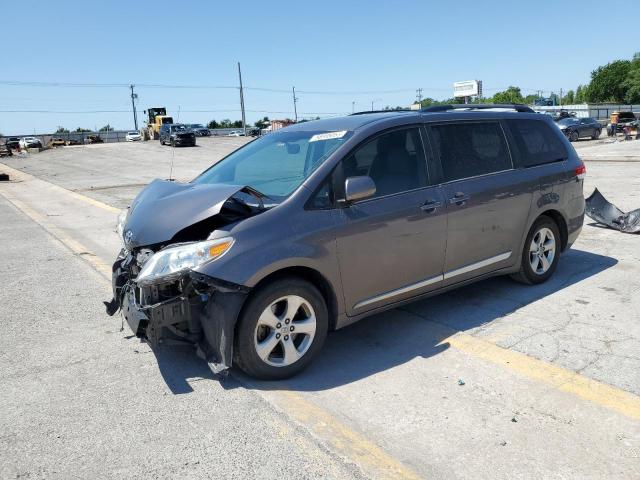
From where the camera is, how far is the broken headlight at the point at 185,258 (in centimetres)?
330

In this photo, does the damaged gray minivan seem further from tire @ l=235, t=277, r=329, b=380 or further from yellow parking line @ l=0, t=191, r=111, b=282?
yellow parking line @ l=0, t=191, r=111, b=282

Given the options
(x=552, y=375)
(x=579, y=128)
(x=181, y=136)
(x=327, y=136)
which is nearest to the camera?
(x=552, y=375)

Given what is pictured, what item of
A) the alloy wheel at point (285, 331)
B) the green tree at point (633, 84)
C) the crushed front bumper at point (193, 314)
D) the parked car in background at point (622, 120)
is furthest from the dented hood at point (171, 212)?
the green tree at point (633, 84)

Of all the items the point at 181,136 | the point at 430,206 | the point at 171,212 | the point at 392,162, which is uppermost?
the point at 181,136

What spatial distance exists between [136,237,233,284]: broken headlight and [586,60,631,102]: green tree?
11332 centimetres

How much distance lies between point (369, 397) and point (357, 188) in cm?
139

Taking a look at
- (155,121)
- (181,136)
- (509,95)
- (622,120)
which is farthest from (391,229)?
(509,95)

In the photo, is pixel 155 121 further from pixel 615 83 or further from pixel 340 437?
pixel 615 83

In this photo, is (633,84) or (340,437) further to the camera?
(633,84)

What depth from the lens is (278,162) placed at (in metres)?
4.42

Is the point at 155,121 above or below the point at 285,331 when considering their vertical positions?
above

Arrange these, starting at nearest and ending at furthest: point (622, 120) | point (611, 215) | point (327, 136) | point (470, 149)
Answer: point (327, 136) < point (470, 149) < point (611, 215) < point (622, 120)

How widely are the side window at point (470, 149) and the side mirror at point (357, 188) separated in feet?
3.14

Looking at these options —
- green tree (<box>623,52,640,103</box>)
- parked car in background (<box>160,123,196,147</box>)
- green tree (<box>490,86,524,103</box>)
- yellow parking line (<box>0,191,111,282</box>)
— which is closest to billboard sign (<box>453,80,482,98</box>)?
parked car in background (<box>160,123,196,147</box>)
